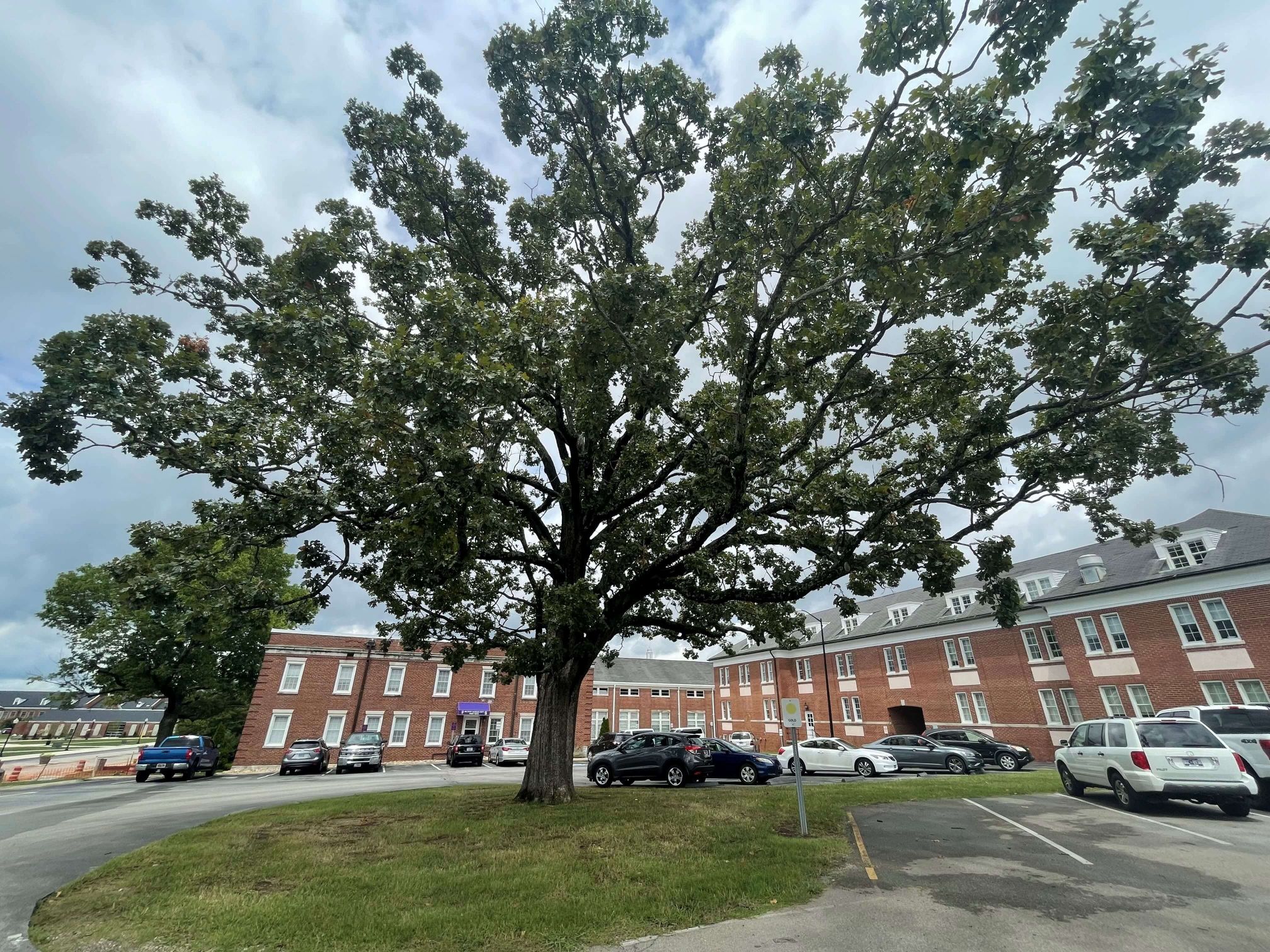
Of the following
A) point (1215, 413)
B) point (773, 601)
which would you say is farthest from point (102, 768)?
point (1215, 413)

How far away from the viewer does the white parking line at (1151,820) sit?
9.32 m

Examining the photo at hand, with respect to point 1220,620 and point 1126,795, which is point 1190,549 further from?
point 1126,795

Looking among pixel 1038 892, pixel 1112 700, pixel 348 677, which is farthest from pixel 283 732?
pixel 1112 700

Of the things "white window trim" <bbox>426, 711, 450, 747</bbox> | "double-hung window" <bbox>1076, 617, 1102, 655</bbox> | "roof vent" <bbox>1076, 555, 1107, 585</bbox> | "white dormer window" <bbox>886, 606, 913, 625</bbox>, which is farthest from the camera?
"white dormer window" <bbox>886, 606, 913, 625</bbox>

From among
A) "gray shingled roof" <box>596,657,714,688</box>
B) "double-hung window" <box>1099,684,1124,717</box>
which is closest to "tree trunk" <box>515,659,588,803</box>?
"double-hung window" <box>1099,684,1124,717</box>

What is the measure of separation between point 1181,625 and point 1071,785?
1865cm

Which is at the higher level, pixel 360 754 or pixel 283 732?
pixel 283 732

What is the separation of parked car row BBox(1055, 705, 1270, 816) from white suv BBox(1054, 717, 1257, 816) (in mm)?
12

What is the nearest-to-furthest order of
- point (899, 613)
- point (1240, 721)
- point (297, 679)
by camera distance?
point (1240, 721)
point (297, 679)
point (899, 613)

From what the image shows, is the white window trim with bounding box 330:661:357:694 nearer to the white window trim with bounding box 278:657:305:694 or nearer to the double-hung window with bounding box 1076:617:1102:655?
the white window trim with bounding box 278:657:305:694

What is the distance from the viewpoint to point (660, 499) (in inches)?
578

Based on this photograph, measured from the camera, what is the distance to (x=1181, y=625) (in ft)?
87.4

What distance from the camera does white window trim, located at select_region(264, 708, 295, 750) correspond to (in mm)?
34500

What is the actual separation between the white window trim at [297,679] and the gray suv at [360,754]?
7.97m
